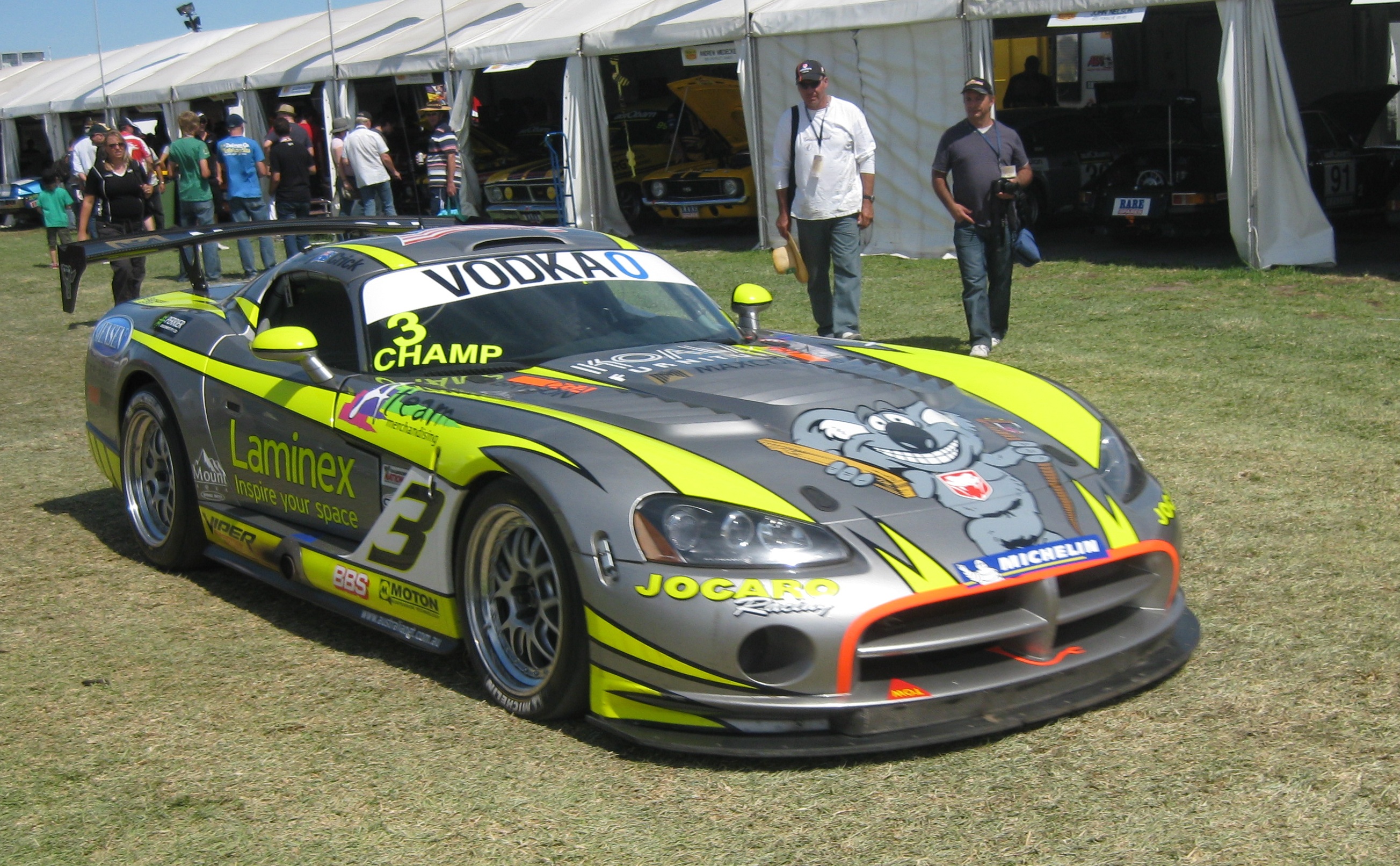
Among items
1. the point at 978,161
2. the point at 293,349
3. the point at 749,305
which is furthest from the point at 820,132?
the point at 293,349

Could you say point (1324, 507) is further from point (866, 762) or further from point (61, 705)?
point (61, 705)

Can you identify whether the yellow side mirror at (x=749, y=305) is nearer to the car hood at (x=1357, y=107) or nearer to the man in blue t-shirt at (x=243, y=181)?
the man in blue t-shirt at (x=243, y=181)

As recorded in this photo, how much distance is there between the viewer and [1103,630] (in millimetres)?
3541

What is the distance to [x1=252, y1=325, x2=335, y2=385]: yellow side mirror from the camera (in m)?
4.37

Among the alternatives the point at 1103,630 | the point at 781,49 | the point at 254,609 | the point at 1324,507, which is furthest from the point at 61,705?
the point at 781,49

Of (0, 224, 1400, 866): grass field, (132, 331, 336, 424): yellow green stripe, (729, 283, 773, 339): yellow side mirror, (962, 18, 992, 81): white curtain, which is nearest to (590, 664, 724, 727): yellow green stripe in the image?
(0, 224, 1400, 866): grass field

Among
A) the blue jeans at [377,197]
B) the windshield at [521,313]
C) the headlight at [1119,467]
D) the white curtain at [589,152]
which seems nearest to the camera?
the headlight at [1119,467]

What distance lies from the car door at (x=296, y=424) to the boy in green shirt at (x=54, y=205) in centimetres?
1428

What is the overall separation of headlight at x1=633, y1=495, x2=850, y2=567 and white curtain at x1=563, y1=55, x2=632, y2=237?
1445cm

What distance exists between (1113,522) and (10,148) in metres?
32.1

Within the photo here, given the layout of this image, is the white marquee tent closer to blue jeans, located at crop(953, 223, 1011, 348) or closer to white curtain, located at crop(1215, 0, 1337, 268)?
white curtain, located at crop(1215, 0, 1337, 268)

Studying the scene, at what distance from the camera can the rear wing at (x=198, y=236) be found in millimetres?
5309

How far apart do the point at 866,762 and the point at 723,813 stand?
40cm

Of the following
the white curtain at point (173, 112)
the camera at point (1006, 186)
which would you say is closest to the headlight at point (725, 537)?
the camera at point (1006, 186)
